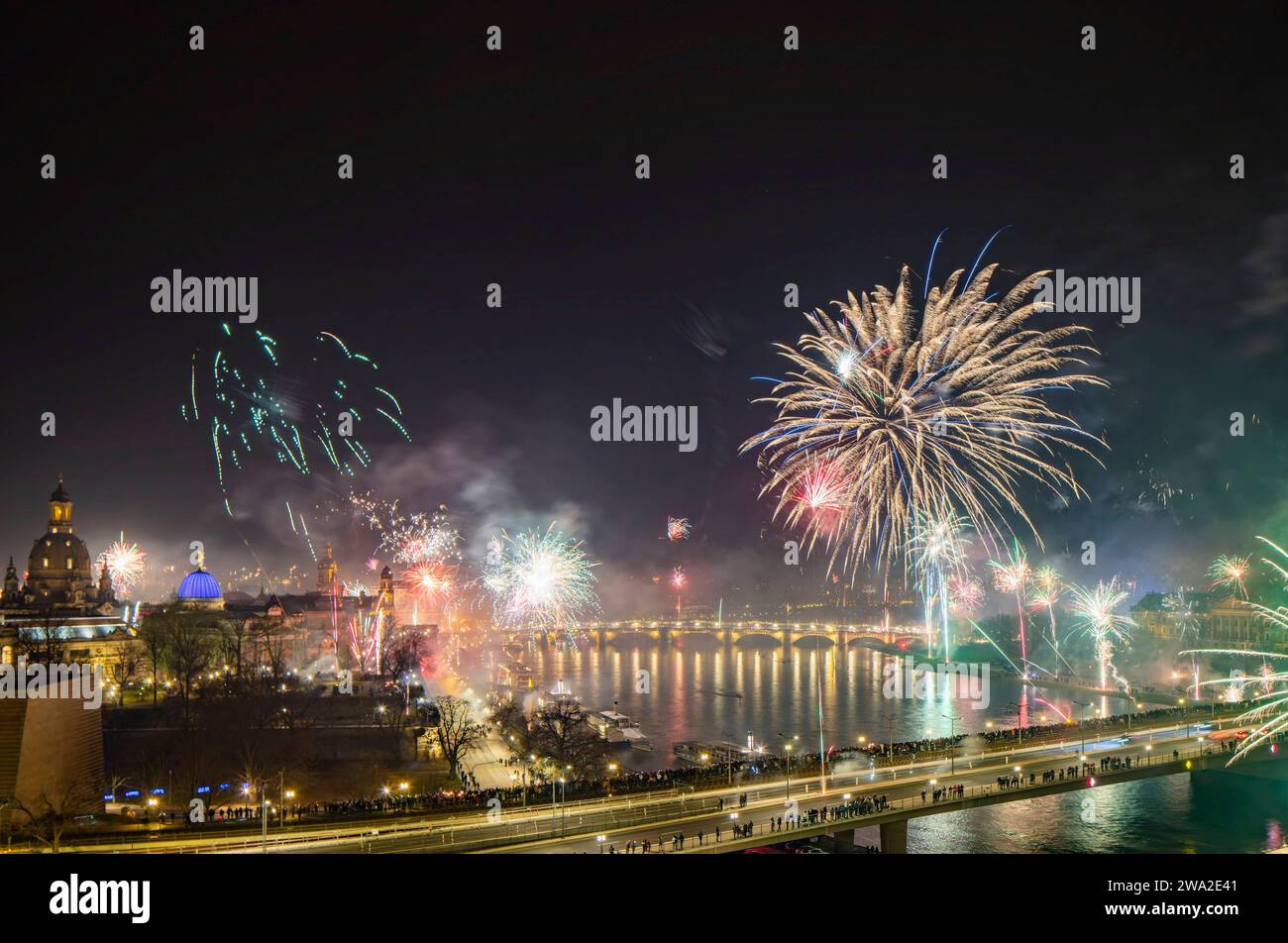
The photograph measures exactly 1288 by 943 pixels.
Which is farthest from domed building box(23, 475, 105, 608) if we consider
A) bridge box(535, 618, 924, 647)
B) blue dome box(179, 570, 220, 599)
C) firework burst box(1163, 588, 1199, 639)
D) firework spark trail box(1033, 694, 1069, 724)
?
firework burst box(1163, 588, 1199, 639)

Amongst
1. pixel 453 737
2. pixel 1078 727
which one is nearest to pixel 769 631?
pixel 1078 727

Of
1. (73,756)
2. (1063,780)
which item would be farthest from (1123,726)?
(73,756)

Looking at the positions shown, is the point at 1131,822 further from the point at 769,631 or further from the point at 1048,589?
the point at 769,631

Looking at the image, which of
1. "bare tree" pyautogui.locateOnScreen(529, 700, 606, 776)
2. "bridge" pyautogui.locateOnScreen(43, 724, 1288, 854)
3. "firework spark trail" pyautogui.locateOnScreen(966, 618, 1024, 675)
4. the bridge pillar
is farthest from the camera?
"firework spark trail" pyautogui.locateOnScreen(966, 618, 1024, 675)

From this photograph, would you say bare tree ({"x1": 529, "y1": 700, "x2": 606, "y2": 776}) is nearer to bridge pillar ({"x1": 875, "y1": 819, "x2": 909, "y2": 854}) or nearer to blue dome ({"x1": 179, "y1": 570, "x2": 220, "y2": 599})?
bridge pillar ({"x1": 875, "y1": 819, "x2": 909, "y2": 854})
